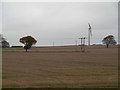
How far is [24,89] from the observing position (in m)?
14.6

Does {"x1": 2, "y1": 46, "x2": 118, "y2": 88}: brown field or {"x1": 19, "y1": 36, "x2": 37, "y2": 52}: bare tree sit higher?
{"x1": 19, "y1": 36, "x2": 37, "y2": 52}: bare tree

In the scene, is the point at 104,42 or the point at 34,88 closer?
the point at 34,88

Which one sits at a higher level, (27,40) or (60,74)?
(27,40)

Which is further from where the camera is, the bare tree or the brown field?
the bare tree

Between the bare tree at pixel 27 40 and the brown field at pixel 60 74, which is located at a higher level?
the bare tree at pixel 27 40

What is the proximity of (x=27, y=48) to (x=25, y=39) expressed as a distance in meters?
7.75

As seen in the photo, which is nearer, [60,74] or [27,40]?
[60,74]

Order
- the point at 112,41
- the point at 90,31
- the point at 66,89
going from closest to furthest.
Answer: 1. the point at 66,89
2. the point at 90,31
3. the point at 112,41

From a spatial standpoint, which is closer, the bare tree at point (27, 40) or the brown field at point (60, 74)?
the brown field at point (60, 74)

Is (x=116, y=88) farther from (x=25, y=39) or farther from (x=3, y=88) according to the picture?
(x=25, y=39)

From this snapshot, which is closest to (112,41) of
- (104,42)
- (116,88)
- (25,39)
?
(104,42)

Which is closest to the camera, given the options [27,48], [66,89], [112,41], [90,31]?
[66,89]

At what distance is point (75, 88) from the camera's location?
48.1ft

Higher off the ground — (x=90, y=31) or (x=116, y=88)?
(x=90, y=31)
